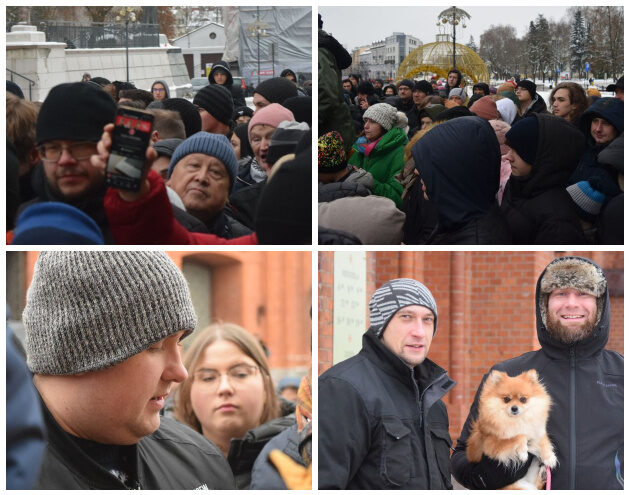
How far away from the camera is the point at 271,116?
366 centimetres

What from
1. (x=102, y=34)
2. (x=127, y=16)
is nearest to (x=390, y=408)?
(x=127, y=16)

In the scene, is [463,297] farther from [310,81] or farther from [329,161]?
[310,81]

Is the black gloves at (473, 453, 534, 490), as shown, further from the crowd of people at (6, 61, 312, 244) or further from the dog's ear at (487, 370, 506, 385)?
the crowd of people at (6, 61, 312, 244)

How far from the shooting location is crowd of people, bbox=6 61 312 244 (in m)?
3.23

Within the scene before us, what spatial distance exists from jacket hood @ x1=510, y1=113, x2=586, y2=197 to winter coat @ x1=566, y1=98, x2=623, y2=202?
0.04 meters

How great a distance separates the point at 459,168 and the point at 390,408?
3.08ft

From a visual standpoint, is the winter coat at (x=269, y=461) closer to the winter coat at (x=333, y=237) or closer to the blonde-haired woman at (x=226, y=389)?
the blonde-haired woman at (x=226, y=389)

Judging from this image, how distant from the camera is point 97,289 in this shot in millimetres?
2918

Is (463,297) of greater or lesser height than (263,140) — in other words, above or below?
below

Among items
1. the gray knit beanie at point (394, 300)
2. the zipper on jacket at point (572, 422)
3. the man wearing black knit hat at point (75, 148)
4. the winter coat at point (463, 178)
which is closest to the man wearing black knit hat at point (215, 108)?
the man wearing black knit hat at point (75, 148)

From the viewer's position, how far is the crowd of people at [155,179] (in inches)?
127

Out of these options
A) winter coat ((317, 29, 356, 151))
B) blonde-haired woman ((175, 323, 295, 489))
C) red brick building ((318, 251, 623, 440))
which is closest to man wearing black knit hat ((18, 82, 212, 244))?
blonde-haired woman ((175, 323, 295, 489))

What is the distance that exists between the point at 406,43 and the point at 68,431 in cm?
226
